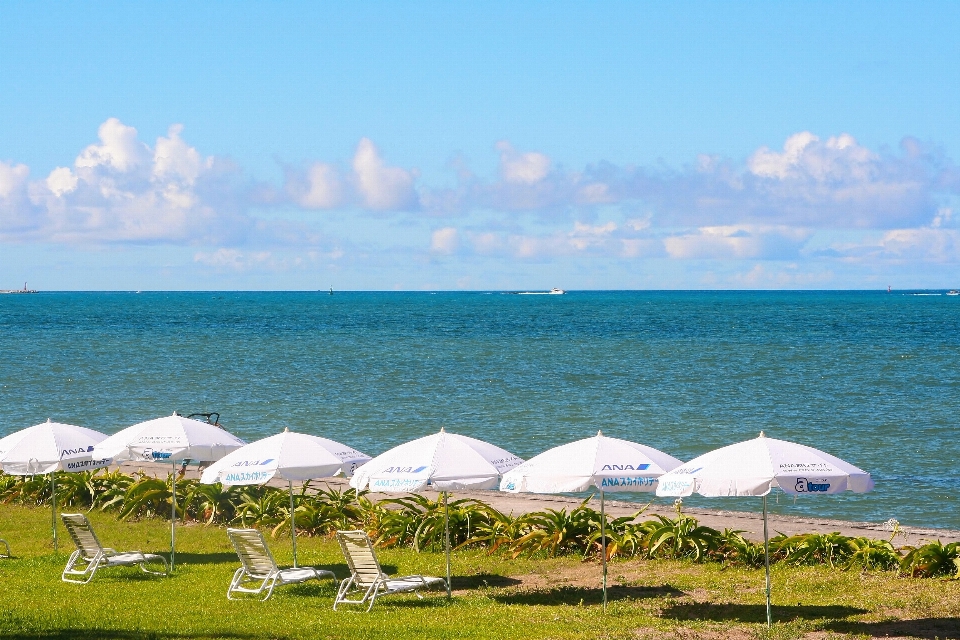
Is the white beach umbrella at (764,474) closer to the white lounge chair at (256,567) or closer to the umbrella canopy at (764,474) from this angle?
the umbrella canopy at (764,474)

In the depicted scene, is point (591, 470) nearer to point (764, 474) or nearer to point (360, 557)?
point (764, 474)

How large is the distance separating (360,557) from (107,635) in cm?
283

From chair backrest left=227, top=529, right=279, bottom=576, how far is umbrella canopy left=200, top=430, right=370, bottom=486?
617 millimetres

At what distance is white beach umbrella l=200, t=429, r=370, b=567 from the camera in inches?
508

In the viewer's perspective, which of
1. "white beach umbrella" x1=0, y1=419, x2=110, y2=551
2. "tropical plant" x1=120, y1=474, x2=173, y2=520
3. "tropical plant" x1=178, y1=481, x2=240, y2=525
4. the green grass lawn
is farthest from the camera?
"tropical plant" x1=120, y1=474, x2=173, y2=520

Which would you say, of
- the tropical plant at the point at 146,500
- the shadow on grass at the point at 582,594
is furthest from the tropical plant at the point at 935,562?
the tropical plant at the point at 146,500

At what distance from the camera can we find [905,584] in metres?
12.6

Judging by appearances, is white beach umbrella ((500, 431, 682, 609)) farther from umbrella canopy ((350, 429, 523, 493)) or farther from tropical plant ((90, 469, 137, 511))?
tropical plant ((90, 469, 137, 511))

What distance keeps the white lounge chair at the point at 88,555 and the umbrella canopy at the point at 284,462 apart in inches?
62.6

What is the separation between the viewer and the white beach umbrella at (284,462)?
42.3ft

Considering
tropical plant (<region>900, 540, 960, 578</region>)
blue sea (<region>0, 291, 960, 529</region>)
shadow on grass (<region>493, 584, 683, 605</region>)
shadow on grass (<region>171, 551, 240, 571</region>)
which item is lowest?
blue sea (<region>0, 291, 960, 529</region>)

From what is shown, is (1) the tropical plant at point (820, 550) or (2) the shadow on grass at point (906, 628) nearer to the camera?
(2) the shadow on grass at point (906, 628)

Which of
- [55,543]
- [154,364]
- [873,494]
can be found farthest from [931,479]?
[154,364]

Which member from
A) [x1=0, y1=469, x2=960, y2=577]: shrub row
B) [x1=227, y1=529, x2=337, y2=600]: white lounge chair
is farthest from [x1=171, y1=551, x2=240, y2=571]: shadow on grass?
[x1=227, y1=529, x2=337, y2=600]: white lounge chair
